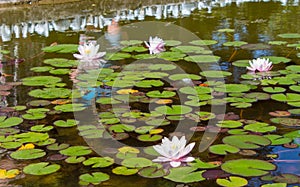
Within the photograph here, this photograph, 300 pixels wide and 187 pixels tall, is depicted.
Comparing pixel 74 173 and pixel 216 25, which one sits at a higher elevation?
pixel 216 25

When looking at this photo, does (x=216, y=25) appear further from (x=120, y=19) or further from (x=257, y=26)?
(x=120, y=19)

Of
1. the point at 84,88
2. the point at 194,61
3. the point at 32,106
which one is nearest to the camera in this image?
the point at 32,106

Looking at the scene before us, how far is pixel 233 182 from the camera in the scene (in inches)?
63.7

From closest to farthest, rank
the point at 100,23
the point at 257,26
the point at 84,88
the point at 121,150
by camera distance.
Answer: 1. the point at 121,150
2. the point at 84,88
3. the point at 257,26
4. the point at 100,23

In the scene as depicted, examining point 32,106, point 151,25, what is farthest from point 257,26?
point 32,106

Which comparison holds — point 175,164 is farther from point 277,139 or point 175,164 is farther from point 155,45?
point 155,45

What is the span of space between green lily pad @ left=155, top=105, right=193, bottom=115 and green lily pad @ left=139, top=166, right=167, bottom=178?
1.86 feet

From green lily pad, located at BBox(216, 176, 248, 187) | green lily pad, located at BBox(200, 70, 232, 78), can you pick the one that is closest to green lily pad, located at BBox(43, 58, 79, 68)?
green lily pad, located at BBox(200, 70, 232, 78)

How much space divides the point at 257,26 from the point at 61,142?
263cm

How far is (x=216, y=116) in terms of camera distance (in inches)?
87.9

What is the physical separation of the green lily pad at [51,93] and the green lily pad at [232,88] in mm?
756

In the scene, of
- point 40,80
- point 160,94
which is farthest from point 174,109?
point 40,80

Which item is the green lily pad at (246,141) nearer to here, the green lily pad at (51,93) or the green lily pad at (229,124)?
the green lily pad at (229,124)

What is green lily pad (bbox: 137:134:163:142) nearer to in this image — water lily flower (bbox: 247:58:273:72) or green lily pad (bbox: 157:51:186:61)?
water lily flower (bbox: 247:58:273:72)
